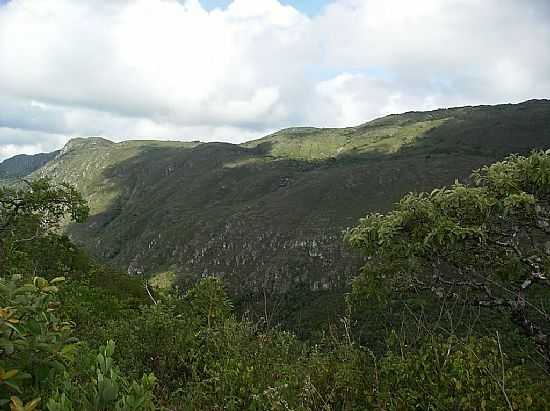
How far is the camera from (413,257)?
26.9ft

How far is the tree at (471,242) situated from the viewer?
7.93 m

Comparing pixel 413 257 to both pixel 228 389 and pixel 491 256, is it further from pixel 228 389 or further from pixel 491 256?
pixel 228 389

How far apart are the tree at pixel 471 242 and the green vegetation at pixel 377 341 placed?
A: 0.03 metres

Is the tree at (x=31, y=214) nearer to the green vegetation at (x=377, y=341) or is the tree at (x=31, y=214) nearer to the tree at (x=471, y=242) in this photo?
the green vegetation at (x=377, y=341)

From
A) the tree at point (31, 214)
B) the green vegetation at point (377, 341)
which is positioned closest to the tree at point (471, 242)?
the green vegetation at point (377, 341)

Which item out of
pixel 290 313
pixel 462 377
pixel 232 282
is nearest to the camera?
pixel 462 377

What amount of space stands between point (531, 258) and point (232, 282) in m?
169

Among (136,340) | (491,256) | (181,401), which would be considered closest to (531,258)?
(491,256)

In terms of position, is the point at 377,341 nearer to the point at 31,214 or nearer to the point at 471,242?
the point at 471,242

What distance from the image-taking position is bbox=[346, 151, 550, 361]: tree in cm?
793

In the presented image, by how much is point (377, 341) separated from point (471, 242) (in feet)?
8.81

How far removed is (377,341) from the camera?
9391mm

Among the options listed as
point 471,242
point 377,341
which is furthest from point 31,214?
point 471,242

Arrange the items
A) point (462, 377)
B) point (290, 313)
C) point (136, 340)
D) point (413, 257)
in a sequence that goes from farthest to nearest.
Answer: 1. point (290, 313)
2. point (136, 340)
3. point (413, 257)
4. point (462, 377)
